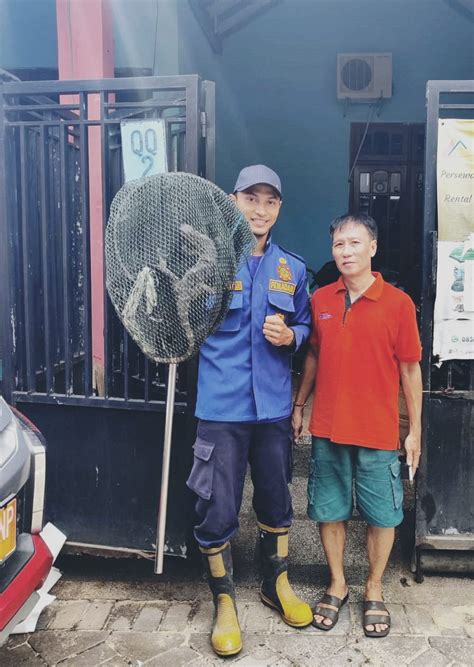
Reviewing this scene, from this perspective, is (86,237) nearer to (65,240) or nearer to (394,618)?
(65,240)

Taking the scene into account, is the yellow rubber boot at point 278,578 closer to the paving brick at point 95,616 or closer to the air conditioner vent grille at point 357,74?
the paving brick at point 95,616

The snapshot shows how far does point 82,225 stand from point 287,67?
17.6 ft

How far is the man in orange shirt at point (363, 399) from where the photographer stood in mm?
2619

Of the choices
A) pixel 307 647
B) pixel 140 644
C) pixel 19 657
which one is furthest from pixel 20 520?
pixel 307 647

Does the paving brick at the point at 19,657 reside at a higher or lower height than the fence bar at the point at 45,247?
lower

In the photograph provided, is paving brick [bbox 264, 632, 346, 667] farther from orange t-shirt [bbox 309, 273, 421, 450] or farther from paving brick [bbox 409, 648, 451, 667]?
orange t-shirt [bbox 309, 273, 421, 450]

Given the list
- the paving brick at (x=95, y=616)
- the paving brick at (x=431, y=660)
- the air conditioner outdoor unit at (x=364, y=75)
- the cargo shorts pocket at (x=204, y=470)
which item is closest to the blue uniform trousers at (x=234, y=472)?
the cargo shorts pocket at (x=204, y=470)

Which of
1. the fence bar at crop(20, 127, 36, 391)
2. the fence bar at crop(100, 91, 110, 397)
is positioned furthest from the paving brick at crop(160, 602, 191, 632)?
the fence bar at crop(20, 127, 36, 391)

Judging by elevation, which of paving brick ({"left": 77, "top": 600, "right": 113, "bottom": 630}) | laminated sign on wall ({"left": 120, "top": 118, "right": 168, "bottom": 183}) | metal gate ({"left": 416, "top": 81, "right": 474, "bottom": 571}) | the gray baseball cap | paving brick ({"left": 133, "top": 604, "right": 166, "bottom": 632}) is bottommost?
paving brick ({"left": 77, "top": 600, "right": 113, "bottom": 630})

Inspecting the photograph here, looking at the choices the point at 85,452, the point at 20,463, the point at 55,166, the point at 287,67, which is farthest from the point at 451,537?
the point at 287,67

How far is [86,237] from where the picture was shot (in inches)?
120

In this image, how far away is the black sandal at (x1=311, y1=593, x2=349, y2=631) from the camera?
8.81ft

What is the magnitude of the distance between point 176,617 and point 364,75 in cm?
649

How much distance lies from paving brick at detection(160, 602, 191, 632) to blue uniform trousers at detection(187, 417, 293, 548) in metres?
0.40
